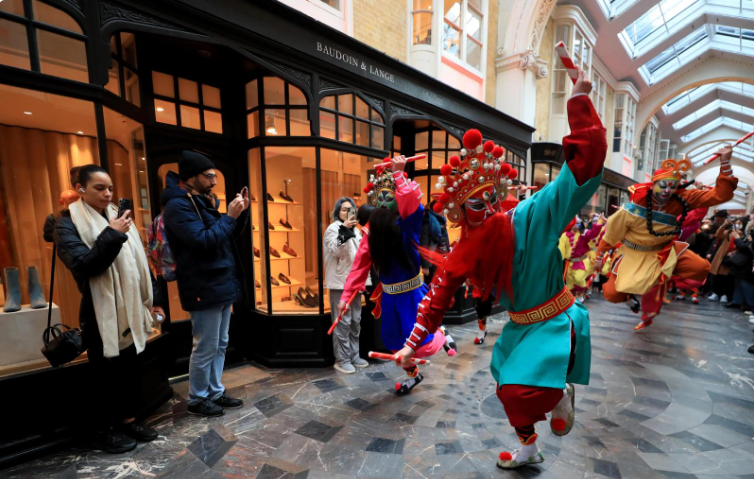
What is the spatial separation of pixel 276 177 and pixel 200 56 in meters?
1.45

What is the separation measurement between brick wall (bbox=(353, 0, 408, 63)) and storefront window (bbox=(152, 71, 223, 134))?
6.93 feet

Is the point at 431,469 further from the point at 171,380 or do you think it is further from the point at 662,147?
the point at 662,147

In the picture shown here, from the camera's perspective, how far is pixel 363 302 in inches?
165

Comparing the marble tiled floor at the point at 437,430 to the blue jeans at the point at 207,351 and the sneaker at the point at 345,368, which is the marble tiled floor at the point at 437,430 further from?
the blue jeans at the point at 207,351

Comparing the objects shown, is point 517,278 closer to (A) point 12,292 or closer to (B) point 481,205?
(B) point 481,205

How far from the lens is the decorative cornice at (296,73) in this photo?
→ 11.2 feet

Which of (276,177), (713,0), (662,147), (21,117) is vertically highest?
(713,0)

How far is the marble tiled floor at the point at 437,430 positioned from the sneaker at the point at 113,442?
0.06 meters

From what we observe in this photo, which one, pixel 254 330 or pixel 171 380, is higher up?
pixel 254 330

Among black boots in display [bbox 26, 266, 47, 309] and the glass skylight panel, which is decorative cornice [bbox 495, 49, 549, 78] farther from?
the glass skylight panel

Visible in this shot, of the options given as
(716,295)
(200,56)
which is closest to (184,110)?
(200,56)

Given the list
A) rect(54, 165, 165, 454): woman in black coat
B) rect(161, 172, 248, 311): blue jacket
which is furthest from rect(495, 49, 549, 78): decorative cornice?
rect(54, 165, 165, 454): woman in black coat

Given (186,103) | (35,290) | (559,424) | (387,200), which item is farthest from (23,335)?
(559,424)

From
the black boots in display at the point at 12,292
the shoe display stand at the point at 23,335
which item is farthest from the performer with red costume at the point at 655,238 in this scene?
the black boots in display at the point at 12,292
